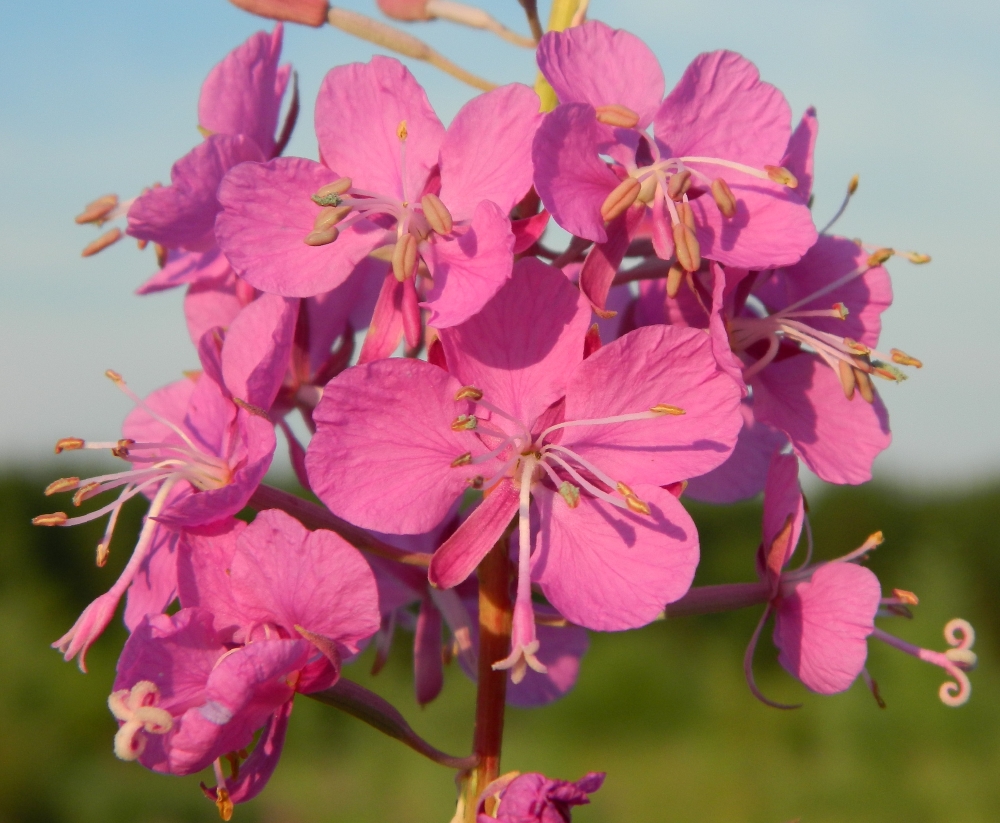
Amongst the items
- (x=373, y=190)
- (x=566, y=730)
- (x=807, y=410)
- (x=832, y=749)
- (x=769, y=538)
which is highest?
(x=373, y=190)

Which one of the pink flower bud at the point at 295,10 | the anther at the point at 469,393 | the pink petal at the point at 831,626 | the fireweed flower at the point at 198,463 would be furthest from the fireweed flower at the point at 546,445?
the pink flower bud at the point at 295,10

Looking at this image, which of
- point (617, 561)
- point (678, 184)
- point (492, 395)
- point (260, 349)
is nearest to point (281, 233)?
point (260, 349)

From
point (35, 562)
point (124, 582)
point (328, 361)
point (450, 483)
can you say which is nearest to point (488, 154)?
point (450, 483)

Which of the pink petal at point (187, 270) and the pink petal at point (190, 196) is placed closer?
the pink petal at point (190, 196)

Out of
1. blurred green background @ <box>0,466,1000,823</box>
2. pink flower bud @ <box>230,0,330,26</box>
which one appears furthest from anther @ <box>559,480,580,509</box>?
blurred green background @ <box>0,466,1000,823</box>

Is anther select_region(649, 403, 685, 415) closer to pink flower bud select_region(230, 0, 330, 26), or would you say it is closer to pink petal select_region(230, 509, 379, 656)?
pink petal select_region(230, 509, 379, 656)

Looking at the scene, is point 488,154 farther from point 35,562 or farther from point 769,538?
point 35,562

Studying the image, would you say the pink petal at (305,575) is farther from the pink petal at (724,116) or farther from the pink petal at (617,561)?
the pink petal at (724,116)
